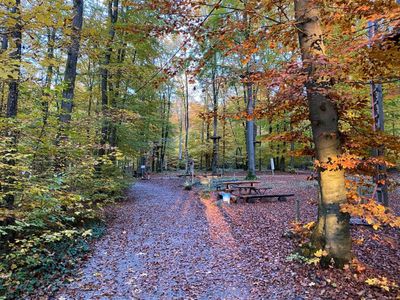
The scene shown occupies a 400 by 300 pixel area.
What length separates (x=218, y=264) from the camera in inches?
180

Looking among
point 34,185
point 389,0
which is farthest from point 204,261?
point 389,0

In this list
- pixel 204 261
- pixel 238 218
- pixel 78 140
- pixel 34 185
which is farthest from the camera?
pixel 238 218

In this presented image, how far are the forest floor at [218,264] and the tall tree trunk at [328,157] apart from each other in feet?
1.27

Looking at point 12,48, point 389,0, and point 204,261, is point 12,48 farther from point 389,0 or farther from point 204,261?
point 389,0

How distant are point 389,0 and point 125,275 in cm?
546

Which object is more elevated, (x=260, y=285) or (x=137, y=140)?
(x=137, y=140)

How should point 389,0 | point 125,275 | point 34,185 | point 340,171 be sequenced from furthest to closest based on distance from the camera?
1. point 125,275
2. point 340,171
3. point 34,185
4. point 389,0

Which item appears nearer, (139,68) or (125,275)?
(125,275)

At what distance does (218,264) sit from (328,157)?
2688 mm

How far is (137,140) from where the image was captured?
45.9ft

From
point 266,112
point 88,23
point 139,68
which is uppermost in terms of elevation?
point 88,23

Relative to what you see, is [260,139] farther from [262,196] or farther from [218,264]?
[262,196]

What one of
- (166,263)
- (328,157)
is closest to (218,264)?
(166,263)

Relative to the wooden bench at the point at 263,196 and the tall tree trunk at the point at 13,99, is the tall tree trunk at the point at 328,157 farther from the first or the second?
the wooden bench at the point at 263,196
